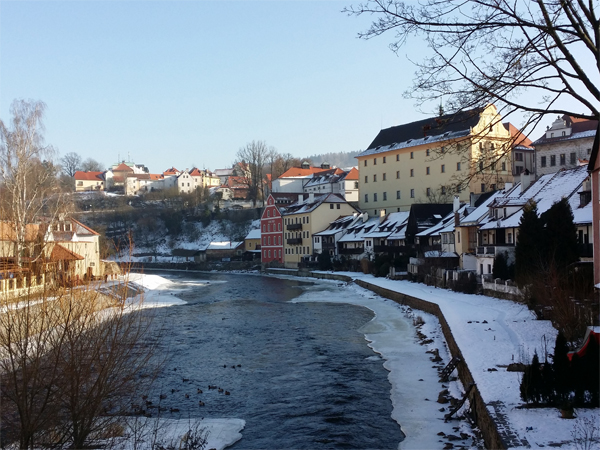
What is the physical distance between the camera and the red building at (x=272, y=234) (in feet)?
216

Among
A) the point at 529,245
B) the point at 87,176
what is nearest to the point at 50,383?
the point at 529,245

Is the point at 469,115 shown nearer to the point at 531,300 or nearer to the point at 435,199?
the point at 531,300

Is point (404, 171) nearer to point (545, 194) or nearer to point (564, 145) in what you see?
point (564, 145)

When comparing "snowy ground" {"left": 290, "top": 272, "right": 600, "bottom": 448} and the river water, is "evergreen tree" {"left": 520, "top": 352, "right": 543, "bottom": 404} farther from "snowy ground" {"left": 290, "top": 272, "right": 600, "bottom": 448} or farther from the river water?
the river water

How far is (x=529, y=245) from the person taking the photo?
2383cm

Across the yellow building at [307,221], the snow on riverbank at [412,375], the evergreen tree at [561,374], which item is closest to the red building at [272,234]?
the yellow building at [307,221]

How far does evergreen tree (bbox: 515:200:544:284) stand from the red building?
42.1 metres

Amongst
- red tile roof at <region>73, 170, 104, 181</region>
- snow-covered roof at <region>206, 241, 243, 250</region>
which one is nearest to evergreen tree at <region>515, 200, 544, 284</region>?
snow-covered roof at <region>206, 241, 243, 250</region>

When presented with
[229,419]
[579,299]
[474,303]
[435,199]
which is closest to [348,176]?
[435,199]

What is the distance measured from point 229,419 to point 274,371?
13.0 feet

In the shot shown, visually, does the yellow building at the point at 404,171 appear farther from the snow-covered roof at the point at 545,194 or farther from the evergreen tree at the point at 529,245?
the evergreen tree at the point at 529,245

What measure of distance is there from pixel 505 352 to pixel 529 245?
10.4 metres

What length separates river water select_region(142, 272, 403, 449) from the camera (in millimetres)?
11211

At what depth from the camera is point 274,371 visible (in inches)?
626
